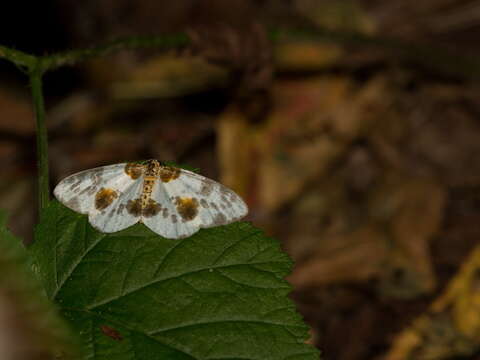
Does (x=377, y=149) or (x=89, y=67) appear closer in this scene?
(x=377, y=149)

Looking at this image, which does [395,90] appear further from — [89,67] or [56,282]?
[56,282]

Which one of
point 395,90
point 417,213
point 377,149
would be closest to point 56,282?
point 417,213

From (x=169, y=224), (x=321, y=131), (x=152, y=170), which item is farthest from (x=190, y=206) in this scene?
(x=321, y=131)

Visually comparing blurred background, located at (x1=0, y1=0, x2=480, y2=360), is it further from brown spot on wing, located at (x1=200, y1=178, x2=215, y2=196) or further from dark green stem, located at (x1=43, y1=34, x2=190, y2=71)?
brown spot on wing, located at (x1=200, y1=178, x2=215, y2=196)

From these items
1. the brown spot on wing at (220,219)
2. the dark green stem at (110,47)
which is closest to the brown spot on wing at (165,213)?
the brown spot on wing at (220,219)

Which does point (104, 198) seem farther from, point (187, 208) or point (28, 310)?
point (28, 310)

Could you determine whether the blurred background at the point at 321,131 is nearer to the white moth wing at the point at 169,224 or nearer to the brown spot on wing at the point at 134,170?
the brown spot on wing at the point at 134,170
